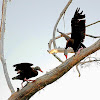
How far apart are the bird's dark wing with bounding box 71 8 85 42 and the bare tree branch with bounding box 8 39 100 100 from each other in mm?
112

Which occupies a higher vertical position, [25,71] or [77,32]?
[77,32]

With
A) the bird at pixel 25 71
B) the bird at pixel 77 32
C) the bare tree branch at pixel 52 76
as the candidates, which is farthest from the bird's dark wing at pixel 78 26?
the bird at pixel 25 71

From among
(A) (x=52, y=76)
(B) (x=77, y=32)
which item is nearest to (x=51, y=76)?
(A) (x=52, y=76)

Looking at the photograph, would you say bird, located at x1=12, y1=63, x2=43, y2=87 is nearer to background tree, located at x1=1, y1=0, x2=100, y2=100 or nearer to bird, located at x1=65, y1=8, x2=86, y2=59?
background tree, located at x1=1, y1=0, x2=100, y2=100

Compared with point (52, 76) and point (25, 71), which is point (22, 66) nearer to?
point (25, 71)

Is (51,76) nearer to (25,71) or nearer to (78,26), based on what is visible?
(25,71)

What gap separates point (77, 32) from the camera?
46.6 inches

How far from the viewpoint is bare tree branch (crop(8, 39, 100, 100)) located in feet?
3.55

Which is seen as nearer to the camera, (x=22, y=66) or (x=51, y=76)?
(x=51, y=76)

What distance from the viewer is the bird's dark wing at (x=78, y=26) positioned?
1153 millimetres

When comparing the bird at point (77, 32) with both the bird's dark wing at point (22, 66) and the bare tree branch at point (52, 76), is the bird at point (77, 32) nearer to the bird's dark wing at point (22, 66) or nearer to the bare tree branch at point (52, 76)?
the bare tree branch at point (52, 76)

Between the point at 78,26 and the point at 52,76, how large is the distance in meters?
0.37

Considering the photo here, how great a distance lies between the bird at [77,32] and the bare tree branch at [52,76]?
0.19ft

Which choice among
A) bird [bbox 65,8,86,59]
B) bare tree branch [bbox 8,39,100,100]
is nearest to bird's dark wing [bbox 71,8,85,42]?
bird [bbox 65,8,86,59]
